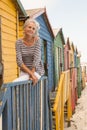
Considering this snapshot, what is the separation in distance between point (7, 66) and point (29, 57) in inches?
146

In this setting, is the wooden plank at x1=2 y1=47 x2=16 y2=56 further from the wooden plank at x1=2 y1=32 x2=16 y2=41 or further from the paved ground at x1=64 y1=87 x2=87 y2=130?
the paved ground at x1=64 y1=87 x2=87 y2=130

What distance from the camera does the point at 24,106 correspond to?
11.6 feet

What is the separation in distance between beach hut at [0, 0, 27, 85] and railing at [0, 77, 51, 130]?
2673mm

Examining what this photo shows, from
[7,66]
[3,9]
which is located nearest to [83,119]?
[7,66]

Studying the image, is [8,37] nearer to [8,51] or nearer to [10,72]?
Result: [8,51]

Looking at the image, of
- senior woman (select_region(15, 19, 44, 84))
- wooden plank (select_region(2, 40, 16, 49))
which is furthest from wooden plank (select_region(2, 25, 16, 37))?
senior woman (select_region(15, 19, 44, 84))

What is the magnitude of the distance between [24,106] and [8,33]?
5.01 meters

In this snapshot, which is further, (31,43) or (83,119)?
(83,119)

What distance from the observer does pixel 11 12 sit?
8625mm

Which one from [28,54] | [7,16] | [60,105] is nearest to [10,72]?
[7,16]

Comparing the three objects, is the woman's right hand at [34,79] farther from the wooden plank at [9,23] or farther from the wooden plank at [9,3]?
Answer: the wooden plank at [9,3]

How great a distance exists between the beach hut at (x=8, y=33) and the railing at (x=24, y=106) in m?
2.67

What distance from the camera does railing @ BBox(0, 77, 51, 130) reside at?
9.62 feet

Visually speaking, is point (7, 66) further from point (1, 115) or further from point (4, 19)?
point (1, 115)
